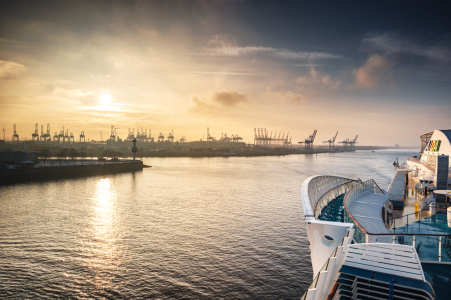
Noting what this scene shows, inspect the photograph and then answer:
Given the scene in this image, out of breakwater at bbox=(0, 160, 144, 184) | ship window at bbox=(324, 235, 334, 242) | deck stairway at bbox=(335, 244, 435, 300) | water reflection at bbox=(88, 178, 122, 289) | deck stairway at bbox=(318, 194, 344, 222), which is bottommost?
water reflection at bbox=(88, 178, 122, 289)

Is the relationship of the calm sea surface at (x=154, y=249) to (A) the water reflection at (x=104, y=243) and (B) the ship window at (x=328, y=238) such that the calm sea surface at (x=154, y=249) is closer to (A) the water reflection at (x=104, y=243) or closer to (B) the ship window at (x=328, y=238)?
(A) the water reflection at (x=104, y=243)

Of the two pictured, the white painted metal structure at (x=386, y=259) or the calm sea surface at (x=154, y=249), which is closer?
the white painted metal structure at (x=386, y=259)

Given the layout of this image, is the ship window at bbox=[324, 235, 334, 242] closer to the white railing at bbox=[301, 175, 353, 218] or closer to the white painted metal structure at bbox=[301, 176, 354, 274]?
the white painted metal structure at bbox=[301, 176, 354, 274]

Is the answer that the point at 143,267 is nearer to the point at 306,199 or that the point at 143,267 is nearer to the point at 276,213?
the point at 306,199

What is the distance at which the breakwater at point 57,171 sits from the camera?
41000 millimetres

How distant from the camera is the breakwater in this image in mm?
41000

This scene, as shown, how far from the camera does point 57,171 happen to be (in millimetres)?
48094

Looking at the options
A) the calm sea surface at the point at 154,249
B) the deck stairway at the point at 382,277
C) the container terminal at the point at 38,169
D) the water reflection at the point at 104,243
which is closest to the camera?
the deck stairway at the point at 382,277

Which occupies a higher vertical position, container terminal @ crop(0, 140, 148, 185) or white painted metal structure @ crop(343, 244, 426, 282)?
white painted metal structure @ crop(343, 244, 426, 282)

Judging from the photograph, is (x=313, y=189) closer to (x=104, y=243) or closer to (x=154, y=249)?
(x=154, y=249)

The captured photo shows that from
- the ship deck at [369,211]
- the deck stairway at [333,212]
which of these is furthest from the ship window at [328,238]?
the deck stairway at [333,212]

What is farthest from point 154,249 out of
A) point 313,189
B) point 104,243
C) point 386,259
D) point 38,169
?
point 38,169

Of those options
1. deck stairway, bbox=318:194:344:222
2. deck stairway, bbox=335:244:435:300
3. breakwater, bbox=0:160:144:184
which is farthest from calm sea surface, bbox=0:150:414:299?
breakwater, bbox=0:160:144:184

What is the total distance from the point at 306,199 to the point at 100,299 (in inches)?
366
